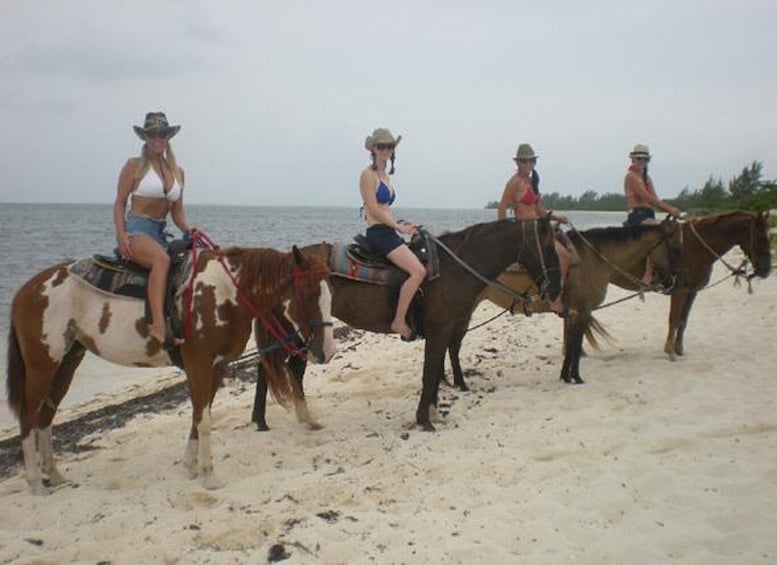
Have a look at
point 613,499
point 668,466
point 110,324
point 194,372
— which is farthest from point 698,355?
point 110,324

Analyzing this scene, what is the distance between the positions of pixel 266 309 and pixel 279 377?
3.26ft

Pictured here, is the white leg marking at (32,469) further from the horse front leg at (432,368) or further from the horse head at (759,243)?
the horse head at (759,243)

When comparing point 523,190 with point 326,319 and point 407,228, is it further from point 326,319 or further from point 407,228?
point 326,319

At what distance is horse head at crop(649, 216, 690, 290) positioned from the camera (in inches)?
300

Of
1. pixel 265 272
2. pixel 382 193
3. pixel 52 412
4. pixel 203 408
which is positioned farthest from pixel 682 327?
pixel 52 412

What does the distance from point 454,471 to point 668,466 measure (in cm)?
150

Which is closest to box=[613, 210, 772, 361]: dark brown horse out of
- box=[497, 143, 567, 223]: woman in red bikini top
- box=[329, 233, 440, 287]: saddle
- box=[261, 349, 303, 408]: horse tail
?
box=[497, 143, 567, 223]: woman in red bikini top

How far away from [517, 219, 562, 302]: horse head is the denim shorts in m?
3.29

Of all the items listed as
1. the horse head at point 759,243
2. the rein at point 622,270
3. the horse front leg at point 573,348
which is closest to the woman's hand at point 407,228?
the horse front leg at point 573,348

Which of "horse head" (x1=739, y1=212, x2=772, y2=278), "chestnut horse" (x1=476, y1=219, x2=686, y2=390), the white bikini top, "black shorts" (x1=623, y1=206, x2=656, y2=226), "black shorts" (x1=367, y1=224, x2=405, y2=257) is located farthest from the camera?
"black shorts" (x1=623, y1=206, x2=656, y2=226)

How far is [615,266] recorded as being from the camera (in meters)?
7.46

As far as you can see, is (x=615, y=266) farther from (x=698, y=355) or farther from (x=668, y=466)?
(x=668, y=466)

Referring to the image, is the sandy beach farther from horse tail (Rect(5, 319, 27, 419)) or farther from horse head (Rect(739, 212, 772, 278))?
horse head (Rect(739, 212, 772, 278))

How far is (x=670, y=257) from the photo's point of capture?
7.68m
